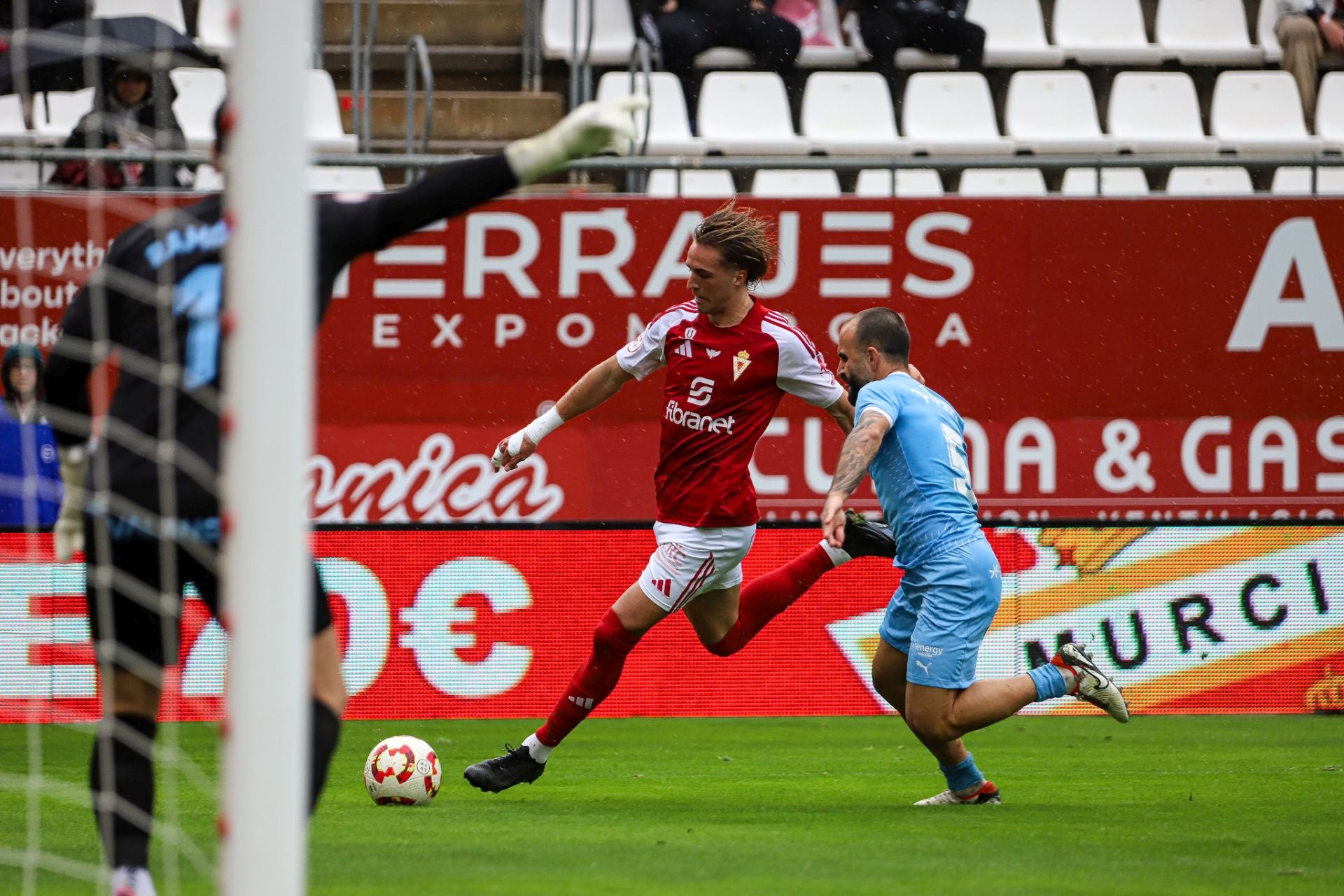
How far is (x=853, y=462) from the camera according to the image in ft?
20.2

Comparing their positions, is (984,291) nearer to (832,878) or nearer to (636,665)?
(636,665)

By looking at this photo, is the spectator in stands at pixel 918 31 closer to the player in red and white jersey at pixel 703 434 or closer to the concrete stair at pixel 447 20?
the concrete stair at pixel 447 20

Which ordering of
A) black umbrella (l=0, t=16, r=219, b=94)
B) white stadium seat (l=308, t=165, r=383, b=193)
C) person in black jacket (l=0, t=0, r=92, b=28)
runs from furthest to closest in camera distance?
person in black jacket (l=0, t=0, r=92, b=28), white stadium seat (l=308, t=165, r=383, b=193), black umbrella (l=0, t=16, r=219, b=94)

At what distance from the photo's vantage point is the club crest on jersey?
6855 millimetres

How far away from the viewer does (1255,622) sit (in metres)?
10.3

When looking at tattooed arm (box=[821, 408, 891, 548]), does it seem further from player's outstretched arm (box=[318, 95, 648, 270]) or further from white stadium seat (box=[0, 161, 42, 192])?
white stadium seat (box=[0, 161, 42, 192])

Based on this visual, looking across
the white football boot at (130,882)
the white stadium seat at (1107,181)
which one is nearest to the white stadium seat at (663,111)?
the white stadium seat at (1107,181)

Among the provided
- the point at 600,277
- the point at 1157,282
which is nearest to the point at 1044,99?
the point at 1157,282

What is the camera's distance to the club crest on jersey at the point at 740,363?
6.86 meters

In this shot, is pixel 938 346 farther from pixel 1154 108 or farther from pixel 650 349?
pixel 650 349

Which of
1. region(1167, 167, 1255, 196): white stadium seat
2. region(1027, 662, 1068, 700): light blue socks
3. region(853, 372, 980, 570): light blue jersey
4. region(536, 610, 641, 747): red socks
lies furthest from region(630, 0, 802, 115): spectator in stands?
region(1027, 662, 1068, 700): light blue socks

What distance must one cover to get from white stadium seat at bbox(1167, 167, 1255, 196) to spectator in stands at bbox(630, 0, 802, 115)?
3.07m

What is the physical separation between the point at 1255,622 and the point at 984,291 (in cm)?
278

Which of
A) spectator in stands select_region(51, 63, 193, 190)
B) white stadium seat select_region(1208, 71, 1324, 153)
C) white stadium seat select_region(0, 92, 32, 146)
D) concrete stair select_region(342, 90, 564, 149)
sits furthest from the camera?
white stadium seat select_region(1208, 71, 1324, 153)
